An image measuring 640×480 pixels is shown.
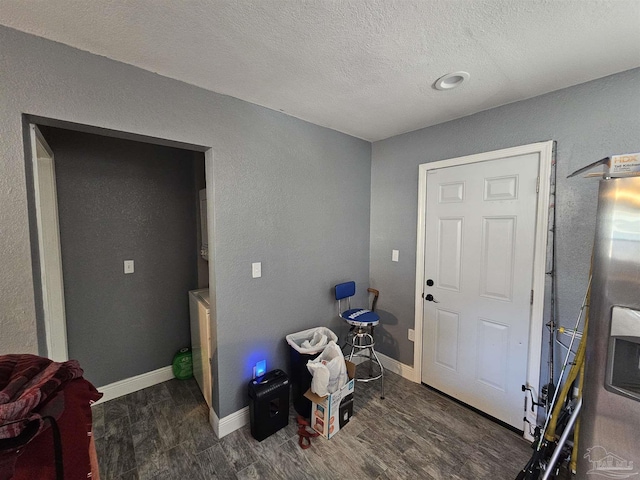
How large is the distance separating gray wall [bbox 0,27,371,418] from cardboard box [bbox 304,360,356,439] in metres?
0.48

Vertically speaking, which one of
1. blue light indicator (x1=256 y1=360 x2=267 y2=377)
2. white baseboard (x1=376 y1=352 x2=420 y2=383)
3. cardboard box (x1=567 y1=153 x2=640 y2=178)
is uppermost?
cardboard box (x1=567 y1=153 x2=640 y2=178)

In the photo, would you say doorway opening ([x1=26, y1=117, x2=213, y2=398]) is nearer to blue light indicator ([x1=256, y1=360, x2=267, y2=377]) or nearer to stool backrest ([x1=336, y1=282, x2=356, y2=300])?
blue light indicator ([x1=256, y1=360, x2=267, y2=377])

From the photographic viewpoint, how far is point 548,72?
1592mm

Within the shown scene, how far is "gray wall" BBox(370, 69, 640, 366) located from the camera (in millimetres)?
1611

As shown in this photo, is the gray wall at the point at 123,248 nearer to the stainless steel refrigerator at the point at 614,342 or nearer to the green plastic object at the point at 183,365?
the green plastic object at the point at 183,365

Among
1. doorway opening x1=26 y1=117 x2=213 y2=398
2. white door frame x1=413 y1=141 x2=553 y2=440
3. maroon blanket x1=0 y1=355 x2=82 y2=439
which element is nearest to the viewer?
maroon blanket x1=0 y1=355 x2=82 y2=439

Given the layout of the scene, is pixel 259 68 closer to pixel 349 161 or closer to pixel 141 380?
pixel 349 161

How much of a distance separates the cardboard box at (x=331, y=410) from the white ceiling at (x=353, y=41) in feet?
7.22

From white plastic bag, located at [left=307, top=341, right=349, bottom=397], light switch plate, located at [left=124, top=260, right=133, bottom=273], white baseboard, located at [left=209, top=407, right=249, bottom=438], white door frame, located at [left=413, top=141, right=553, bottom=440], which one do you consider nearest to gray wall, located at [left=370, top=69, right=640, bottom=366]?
white door frame, located at [left=413, top=141, right=553, bottom=440]

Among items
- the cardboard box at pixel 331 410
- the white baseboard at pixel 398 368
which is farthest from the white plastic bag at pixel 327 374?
the white baseboard at pixel 398 368

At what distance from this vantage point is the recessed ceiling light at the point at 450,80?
1.62 metres

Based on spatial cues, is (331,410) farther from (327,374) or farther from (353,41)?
(353,41)

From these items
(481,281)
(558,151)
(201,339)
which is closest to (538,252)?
(481,281)

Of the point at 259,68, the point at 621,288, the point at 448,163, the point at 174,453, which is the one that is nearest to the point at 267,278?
the point at 174,453
